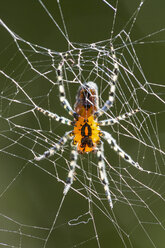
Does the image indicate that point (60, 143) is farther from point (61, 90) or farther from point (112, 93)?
point (112, 93)

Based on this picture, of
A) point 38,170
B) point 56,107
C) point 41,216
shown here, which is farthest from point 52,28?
point 41,216

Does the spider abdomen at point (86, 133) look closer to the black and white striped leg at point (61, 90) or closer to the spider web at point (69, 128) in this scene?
the black and white striped leg at point (61, 90)

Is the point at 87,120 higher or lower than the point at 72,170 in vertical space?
higher

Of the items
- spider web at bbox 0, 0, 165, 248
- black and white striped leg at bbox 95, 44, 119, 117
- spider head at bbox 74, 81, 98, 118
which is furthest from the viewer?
spider web at bbox 0, 0, 165, 248

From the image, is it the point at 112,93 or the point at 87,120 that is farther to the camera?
the point at 112,93

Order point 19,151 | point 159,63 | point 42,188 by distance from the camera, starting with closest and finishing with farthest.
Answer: point 159,63 → point 19,151 → point 42,188

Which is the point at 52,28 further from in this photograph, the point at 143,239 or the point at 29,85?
the point at 143,239

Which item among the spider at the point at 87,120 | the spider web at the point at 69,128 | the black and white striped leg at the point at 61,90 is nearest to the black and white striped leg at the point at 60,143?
the spider at the point at 87,120

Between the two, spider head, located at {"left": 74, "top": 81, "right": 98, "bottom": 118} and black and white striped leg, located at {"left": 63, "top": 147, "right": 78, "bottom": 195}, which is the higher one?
spider head, located at {"left": 74, "top": 81, "right": 98, "bottom": 118}

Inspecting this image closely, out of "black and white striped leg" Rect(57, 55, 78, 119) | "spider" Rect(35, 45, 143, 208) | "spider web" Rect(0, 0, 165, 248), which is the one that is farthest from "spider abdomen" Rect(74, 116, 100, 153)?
"spider web" Rect(0, 0, 165, 248)

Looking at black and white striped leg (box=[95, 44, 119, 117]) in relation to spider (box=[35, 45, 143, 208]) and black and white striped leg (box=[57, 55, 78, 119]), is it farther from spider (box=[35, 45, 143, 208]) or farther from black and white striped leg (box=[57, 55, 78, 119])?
black and white striped leg (box=[57, 55, 78, 119])

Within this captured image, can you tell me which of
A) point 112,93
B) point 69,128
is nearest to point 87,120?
point 112,93
